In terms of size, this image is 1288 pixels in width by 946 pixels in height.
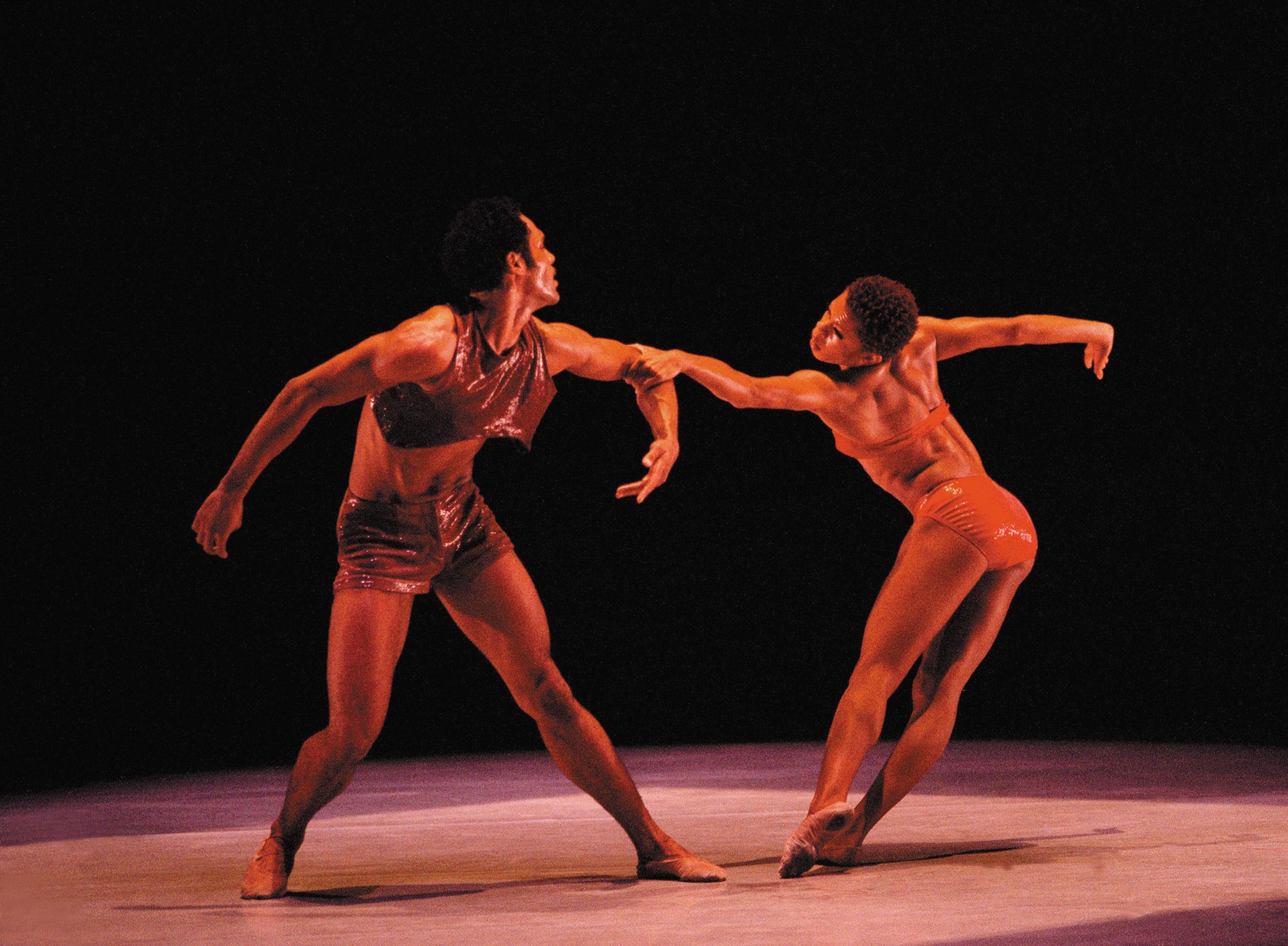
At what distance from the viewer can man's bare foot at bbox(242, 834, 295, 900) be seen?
3.08 metres

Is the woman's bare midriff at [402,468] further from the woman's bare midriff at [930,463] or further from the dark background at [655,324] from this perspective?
the dark background at [655,324]

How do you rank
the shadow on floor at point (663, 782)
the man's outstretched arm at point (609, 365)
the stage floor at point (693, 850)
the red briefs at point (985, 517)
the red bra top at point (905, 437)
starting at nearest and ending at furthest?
the stage floor at point (693, 850) < the man's outstretched arm at point (609, 365) < the red briefs at point (985, 517) < the red bra top at point (905, 437) < the shadow on floor at point (663, 782)

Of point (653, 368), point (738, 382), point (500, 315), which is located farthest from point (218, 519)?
point (738, 382)

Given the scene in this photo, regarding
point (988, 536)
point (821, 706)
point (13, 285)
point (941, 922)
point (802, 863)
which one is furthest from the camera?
point (821, 706)

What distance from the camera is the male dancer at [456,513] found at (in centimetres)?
305

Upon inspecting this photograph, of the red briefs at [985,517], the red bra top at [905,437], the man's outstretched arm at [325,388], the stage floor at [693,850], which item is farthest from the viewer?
the red bra top at [905,437]

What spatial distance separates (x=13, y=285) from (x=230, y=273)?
0.90 meters

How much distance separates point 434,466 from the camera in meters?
3.19

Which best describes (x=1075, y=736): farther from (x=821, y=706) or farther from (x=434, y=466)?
(x=434, y=466)

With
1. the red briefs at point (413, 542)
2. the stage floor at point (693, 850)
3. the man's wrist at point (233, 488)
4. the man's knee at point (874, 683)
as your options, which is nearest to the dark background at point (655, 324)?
the stage floor at point (693, 850)

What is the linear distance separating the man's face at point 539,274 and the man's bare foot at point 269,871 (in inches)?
50.8

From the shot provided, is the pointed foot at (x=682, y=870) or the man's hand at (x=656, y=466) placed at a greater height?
the man's hand at (x=656, y=466)

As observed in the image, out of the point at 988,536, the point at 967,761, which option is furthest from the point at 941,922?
the point at 967,761

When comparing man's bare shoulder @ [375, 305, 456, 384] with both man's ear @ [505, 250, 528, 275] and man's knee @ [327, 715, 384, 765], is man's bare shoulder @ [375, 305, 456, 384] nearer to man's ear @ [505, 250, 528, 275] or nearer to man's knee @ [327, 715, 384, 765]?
man's ear @ [505, 250, 528, 275]
